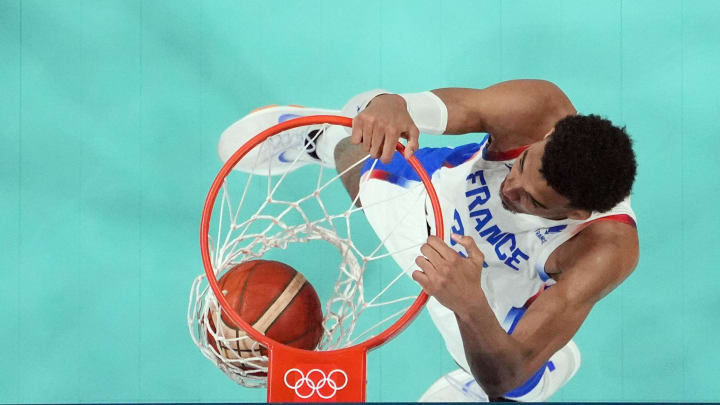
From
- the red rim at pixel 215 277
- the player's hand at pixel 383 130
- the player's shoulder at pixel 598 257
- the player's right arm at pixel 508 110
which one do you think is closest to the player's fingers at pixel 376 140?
the player's hand at pixel 383 130

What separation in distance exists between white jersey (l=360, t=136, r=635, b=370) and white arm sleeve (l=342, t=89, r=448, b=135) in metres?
0.25

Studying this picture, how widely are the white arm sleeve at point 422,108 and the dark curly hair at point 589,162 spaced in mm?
299

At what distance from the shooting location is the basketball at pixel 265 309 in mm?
1855

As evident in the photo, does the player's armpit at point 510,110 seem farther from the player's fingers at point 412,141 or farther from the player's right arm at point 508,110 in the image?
the player's fingers at point 412,141

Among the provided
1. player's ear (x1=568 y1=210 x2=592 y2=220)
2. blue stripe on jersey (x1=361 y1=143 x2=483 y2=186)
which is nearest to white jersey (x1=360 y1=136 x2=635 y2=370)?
blue stripe on jersey (x1=361 y1=143 x2=483 y2=186)

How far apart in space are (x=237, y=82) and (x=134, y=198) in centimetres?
66

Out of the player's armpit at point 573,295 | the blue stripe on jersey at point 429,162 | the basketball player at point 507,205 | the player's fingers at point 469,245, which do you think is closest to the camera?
the player's fingers at point 469,245

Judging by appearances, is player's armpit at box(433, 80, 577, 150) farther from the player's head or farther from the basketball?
the basketball

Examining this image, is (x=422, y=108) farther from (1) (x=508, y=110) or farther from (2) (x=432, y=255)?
(2) (x=432, y=255)

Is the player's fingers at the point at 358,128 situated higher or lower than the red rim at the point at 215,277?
higher

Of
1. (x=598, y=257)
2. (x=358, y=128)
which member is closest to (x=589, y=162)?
(x=598, y=257)

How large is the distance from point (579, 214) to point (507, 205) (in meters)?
0.21

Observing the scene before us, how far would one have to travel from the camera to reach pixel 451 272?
5.22 feet

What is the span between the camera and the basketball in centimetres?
186
